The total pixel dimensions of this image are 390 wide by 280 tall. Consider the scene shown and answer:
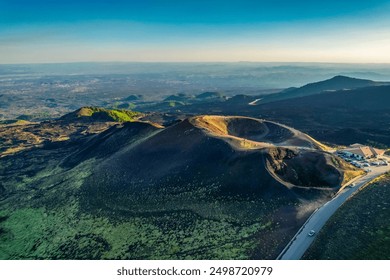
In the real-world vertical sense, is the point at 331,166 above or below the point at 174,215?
above

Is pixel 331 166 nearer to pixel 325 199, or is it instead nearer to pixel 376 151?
pixel 325 199

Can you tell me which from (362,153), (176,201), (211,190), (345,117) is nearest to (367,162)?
(362,153)

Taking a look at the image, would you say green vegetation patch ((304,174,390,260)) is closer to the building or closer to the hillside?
the building
